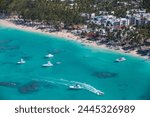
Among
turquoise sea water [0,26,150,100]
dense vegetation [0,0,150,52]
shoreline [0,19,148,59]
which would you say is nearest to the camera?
turquoise sea water [0,26,150,100]

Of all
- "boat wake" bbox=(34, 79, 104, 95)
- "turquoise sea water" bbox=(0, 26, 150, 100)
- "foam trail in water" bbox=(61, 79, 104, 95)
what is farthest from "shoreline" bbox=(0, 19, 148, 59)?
"boat wake" bbox=(34, 79, 104, 95)

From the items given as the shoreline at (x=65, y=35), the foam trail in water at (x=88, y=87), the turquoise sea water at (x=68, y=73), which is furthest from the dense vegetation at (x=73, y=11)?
the foam trail in water at (x=88, y=87)

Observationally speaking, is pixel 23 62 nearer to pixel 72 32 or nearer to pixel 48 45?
pixel 48 45

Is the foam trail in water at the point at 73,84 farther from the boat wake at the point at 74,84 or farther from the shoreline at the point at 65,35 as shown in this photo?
the shoreline at the point at 65,35

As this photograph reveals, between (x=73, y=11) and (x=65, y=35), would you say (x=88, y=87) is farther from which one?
(x=73, y=11)

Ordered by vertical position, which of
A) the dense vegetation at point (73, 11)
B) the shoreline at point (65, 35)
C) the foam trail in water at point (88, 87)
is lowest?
the foam trail in water at point (88, 87)

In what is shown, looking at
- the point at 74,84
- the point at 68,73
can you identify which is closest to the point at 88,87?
the point at 74,84

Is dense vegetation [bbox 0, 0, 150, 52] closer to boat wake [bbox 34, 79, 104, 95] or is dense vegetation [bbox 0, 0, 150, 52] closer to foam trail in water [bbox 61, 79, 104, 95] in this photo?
foam trail in water [bbox 61, 79, 104, 95]

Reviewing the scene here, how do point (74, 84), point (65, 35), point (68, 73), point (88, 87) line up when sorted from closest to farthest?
1. point (88, 87)
2. point (74, 84)
3. point (68, 73)
4. point (65, 35)
